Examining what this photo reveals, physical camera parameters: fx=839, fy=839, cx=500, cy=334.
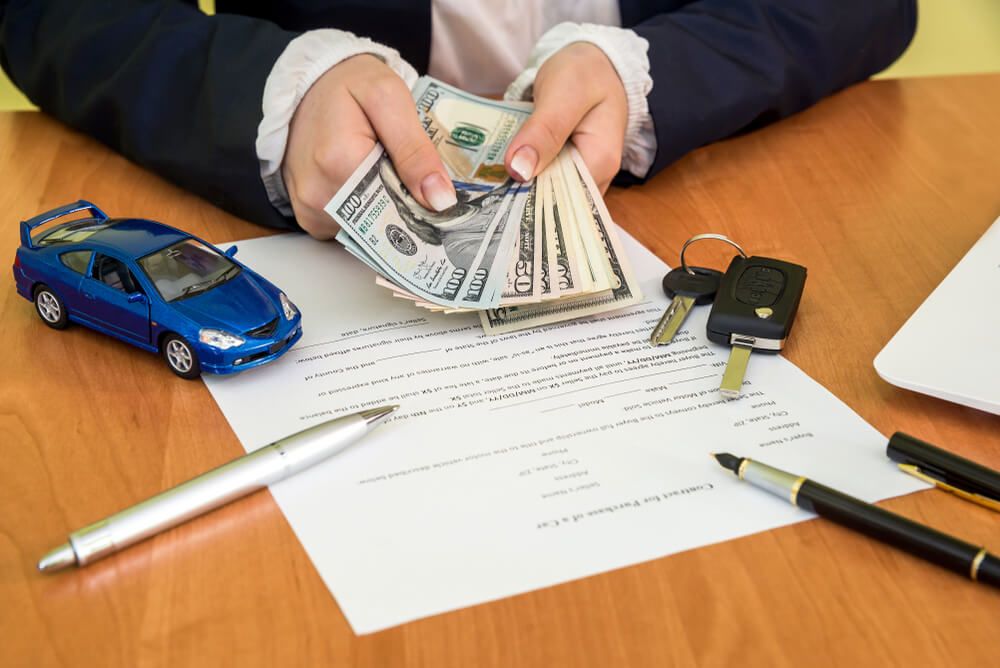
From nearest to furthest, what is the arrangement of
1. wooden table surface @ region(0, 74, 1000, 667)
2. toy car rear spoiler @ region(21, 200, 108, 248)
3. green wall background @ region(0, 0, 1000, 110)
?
wooden table surface @ region(0, 74, 1000, 667), toy car rear spoiler @ region(21, 200, 108, 248), green wall background @ region(0, 0, 1000, 110)

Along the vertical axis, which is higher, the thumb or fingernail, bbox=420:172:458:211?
the thumb

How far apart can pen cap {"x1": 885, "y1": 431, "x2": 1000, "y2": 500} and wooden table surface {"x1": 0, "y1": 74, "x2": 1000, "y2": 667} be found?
0.05 feet

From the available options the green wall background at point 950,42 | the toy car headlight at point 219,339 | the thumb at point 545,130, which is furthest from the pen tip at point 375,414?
the green wall background at point 950,42

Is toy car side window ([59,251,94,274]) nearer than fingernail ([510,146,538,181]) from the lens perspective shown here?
Yes

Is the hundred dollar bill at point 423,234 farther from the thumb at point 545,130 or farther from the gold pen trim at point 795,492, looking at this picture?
the gold pen trim at point 795,492

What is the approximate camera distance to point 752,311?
653 mm

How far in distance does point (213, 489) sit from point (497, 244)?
1.09 ft

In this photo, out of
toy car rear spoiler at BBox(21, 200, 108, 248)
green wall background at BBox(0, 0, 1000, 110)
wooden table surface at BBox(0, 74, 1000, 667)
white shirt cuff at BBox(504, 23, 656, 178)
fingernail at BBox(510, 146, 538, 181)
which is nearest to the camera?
wooden table surface at BBox(0, 74, 1000, 667)

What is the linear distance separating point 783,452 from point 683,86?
1.68 feet

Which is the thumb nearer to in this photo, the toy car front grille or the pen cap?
the toy car front grille

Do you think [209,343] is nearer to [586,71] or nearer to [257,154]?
[257,154]

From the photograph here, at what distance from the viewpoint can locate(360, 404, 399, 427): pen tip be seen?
553 millimetres

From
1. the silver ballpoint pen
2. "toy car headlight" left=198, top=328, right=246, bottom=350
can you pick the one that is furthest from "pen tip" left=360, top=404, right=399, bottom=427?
"toy car headlight" left=198, top=328, right=246, bottom=350

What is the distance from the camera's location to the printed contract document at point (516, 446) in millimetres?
478
